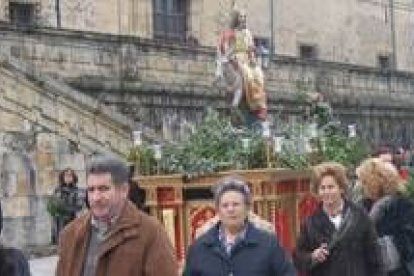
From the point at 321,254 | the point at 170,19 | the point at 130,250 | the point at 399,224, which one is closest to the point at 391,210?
the point at 399,224

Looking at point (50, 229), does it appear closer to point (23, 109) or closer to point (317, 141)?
point (23, 109)

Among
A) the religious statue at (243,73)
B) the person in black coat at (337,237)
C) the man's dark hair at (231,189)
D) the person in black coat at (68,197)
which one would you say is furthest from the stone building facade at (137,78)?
the man's dark hair at (231,189)

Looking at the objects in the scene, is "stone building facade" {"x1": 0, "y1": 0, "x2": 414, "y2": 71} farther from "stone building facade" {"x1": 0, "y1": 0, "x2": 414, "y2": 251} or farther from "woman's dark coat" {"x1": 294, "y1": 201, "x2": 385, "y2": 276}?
"woman's dark coat" {"x1": 294, "y1": 201, "x2": 385, "y2": 276}

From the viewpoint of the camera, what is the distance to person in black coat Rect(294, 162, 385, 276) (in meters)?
6.75

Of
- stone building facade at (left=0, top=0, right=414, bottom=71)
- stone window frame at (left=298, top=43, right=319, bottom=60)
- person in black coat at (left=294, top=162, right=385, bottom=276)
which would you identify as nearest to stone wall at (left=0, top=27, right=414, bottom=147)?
stone building facade at (left=0, top=0, right=414, bottom=71)

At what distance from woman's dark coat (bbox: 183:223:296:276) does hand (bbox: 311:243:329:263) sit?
119cm

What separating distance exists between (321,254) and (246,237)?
128 cm

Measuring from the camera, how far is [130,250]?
4898 mm

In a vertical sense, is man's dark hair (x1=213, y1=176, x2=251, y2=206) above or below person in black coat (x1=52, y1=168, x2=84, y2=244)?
above

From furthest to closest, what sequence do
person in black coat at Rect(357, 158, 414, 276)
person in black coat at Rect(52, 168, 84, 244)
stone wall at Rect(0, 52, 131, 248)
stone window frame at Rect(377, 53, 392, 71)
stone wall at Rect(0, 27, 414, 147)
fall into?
stone window frame at Rect(377, 53, 392, 71), stone wall at Rect(0, 27, 414, 147), stone wall at Rect(0, 52, 131, 248), person in black coat at Rect(52, 168, 84, 244), person in black coat at Rect(357, 158, 414, 276)

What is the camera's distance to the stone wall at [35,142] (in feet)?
53.9

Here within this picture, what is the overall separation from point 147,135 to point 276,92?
31.0 ft

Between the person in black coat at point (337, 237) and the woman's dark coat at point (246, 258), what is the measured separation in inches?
48.2

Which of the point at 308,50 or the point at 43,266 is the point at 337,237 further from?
the point at 308,50
